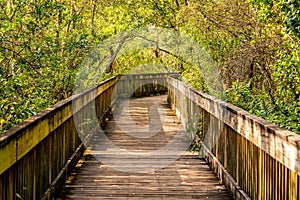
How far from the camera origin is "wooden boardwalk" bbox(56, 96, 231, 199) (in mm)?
5483

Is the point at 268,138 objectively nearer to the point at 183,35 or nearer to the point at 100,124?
the point at 100,124

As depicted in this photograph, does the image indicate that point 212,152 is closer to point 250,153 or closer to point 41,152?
point 250,153

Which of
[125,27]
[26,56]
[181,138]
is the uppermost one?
[125,27]

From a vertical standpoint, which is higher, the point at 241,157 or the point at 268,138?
the point at 268,138

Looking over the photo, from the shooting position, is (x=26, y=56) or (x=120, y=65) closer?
(x=26, y=56)

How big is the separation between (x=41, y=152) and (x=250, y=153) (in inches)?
78.3

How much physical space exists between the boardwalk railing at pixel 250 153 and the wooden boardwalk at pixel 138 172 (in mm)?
302

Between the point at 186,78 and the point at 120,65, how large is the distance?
9.69 meters

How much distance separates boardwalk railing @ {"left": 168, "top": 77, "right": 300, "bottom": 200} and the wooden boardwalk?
30 cm

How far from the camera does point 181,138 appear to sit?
9875 millimetres

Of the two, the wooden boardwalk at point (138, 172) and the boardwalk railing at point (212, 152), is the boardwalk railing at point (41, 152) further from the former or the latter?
the wooden boardwalk at point (138, 172)

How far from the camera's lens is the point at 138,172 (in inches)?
258

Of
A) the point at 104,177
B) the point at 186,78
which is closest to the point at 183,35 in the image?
the point at 186,78

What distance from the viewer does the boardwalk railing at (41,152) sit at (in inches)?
134
